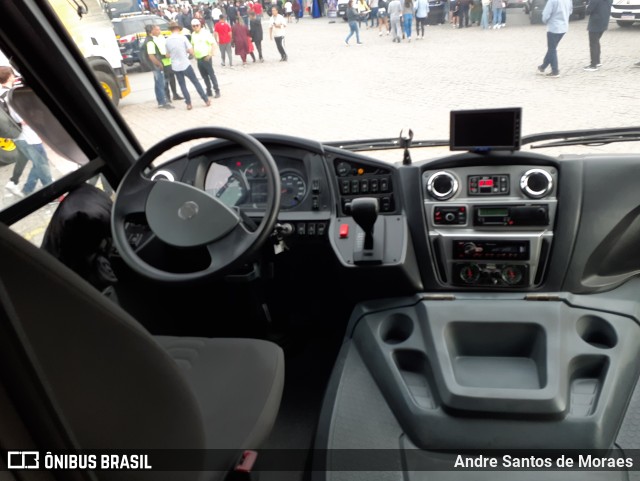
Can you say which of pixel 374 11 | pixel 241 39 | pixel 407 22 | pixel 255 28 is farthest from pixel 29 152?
pixel 255 28

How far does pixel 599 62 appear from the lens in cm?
234

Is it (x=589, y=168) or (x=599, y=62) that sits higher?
(x=599, y=62)

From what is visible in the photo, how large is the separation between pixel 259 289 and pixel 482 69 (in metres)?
1.78

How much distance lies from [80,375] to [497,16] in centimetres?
278

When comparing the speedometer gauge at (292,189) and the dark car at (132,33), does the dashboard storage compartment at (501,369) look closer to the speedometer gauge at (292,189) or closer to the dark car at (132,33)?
the speedometer gauge at (292,189)

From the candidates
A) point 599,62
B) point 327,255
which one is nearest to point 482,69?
point 599,62

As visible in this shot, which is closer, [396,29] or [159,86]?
[159,86]

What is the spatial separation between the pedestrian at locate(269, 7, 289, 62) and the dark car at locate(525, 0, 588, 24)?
10.3ft

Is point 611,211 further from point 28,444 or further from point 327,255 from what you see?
point 28,444

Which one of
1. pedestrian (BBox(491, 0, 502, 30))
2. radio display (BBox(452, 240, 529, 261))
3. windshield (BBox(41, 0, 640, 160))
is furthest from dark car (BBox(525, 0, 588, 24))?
radio display (BBox(452, 240, 529, 261))

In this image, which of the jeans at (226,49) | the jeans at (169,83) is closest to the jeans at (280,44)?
the jeans at (226,49)

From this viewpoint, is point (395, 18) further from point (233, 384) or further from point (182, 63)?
point (233, 384)

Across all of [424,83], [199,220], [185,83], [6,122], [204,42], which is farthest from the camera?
[204,42]

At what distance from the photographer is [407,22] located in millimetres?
3801
